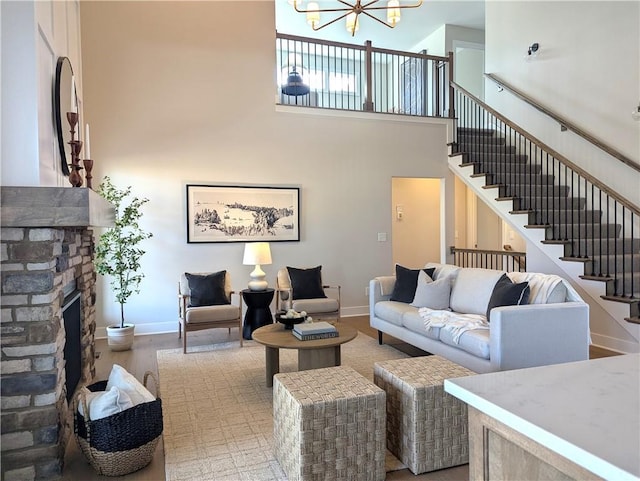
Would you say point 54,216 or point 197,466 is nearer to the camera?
point 54,216

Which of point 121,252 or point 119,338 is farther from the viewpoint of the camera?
point 121,252

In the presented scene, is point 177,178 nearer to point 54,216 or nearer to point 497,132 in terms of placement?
point 54,216

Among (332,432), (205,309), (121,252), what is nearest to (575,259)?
(332,432)

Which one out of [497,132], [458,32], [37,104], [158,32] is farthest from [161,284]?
[458,32]

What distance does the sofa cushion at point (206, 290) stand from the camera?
5.04 meters

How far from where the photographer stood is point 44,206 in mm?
2244

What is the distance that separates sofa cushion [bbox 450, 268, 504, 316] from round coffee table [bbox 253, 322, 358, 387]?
125cm

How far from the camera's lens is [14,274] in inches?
90.4

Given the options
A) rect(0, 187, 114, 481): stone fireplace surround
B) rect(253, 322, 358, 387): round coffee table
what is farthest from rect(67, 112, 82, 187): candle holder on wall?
rect(253, 322, 358, 387): round coffee table

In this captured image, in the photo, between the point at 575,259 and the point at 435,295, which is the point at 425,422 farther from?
the point at 575,259

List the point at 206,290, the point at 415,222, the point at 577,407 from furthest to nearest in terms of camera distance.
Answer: the point at 415,222 → the point at 206,290 → the point at 577,407

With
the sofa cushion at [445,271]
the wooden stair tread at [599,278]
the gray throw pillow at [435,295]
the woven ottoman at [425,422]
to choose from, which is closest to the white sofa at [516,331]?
the gray throw pillow at [435,295]

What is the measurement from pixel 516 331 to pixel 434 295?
1292 millimetres

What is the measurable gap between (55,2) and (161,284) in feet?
11.1
